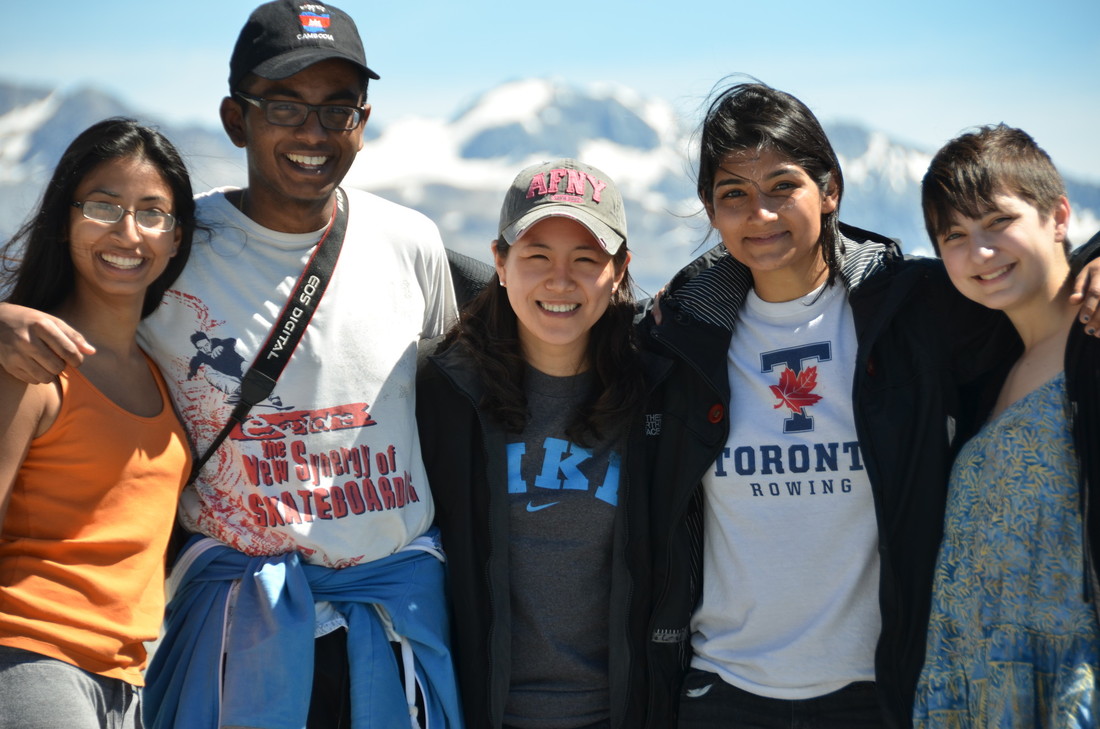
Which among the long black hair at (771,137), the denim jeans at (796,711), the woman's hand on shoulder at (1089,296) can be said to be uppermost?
the long black hair at (771,137)

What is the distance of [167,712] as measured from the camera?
3.00 metres

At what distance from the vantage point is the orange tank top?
257cm

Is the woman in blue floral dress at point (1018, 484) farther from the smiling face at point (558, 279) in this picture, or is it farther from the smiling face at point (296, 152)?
the smiling face at point (296, 152)

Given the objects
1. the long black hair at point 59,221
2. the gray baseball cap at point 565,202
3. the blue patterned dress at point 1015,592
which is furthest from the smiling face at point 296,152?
the blue patterned dress at point 1015,592

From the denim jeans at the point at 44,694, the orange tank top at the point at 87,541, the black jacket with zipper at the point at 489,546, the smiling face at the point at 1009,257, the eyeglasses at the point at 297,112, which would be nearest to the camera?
the denim jeans at the point at 44,694

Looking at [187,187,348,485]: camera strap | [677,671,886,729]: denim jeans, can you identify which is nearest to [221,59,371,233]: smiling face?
[187,187,348,485]: camera strap

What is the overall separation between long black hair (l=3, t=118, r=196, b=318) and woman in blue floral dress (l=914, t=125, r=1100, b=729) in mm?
2436

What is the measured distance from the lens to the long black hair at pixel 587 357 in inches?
126

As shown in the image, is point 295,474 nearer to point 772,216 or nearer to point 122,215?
point 122,215

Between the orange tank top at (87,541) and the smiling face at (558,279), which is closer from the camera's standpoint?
the orange tank top at (87,541)

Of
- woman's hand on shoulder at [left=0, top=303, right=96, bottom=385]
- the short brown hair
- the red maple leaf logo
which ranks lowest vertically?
woman's hand on shoulder at [left=0, top=303, right=96, bottom=385]

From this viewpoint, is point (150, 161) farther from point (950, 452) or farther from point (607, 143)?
point (607, 143)

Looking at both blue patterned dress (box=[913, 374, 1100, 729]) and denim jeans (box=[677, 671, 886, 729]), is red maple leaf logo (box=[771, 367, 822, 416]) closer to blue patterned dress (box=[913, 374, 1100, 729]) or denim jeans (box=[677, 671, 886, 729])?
blue patterned dress (box=[913, 374, 1100, 729])

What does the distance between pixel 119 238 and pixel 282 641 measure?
127cm
